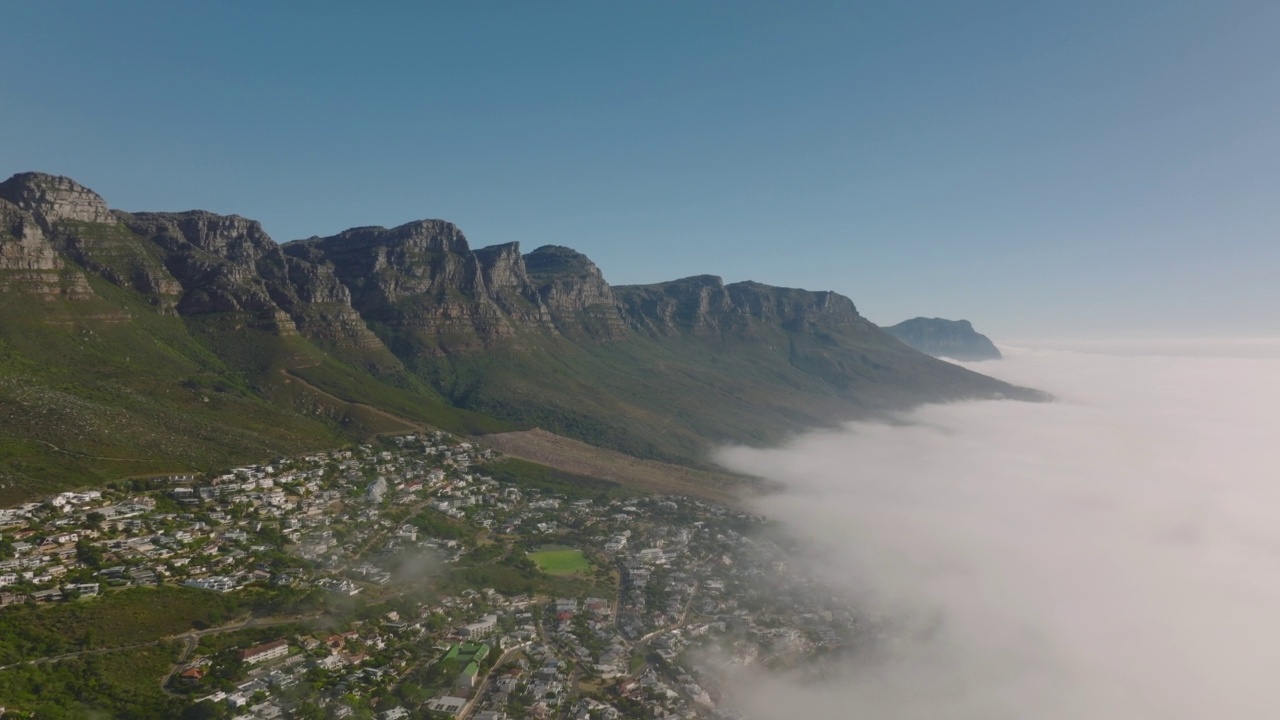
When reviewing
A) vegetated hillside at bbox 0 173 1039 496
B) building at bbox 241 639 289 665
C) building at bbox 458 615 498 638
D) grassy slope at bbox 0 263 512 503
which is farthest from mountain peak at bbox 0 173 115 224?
building at bbox 458 615 498 638

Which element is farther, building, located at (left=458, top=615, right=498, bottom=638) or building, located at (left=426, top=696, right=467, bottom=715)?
building, located at (left=458, top=615, right=498, bottom=638)

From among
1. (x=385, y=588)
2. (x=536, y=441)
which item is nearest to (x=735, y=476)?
(x=536, y=441)

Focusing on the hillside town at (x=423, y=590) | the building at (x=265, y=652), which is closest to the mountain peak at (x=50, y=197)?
the hillside town at (x=423, y=590)

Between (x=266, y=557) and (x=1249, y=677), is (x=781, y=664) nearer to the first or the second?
(x=1249, y=677)

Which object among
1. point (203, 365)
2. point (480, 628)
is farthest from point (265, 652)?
point (203, 365)

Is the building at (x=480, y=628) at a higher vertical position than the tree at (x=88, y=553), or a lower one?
lower

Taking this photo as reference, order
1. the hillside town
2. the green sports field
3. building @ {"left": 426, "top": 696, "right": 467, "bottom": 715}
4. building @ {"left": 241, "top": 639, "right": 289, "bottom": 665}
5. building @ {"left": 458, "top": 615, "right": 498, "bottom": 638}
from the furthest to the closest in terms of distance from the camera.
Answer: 1. the green sports field
2. building @ {"left": 458, "top": 615, "right": 498, "bottom": 638}
3. the hillside town
4. building @ {"left": 241, "top": 639, "right": 289, "bottom": 665}
5. building @ {"left": 426, "top": 696, "right": 467, "bottom": 715}

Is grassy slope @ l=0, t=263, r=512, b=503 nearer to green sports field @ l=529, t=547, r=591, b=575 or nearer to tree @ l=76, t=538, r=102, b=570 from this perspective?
tree @ l=76, t=538, r=102, b=570

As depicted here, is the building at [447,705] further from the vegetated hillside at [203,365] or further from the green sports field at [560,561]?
the vegetated hillside at [203,365]

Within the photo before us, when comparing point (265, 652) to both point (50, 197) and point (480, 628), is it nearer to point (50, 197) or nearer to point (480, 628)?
point (480, 628)
